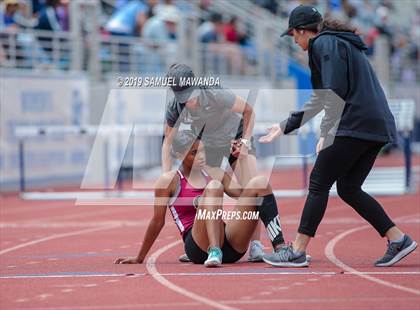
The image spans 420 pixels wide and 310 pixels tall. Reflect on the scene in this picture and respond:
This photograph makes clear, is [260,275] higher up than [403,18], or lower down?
higher up

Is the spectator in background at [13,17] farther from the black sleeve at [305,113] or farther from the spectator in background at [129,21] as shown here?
the black sleeve at [305,113]

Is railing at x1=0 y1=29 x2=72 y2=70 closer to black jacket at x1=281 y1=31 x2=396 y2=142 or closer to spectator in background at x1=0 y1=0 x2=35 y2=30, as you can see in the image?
spectator in background at x1=0 y1=0 x2=35 y2=30

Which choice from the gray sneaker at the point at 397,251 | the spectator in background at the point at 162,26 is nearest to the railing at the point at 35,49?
the spectator in background at the point at 162,26

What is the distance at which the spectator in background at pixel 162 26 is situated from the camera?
73.6 feet

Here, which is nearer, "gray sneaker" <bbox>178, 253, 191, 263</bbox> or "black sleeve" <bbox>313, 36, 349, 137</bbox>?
"black sleeve" <bbox>313, 36, 349, 137</bbox>

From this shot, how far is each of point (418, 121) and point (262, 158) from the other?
27.4 feet

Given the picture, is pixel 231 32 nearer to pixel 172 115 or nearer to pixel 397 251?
pixel 172 115

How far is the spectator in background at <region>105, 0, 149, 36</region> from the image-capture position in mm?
21734

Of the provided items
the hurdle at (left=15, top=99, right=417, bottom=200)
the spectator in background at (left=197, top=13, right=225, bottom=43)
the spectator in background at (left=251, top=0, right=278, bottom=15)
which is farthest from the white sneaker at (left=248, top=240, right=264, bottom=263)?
the spectator in background at (left=251, top=0, right=278, bottom=15)

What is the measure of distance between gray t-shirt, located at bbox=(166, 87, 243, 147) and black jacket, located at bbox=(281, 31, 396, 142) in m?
0.95

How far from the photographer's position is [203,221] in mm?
7941

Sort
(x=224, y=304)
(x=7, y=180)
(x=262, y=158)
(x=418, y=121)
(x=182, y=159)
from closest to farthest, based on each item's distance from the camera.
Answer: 1. (x=224, y=304)
2. (x=182, y=159)
3. (x=7, y=180)
4. (x=262, y=158)
5. (x=418, y=121)

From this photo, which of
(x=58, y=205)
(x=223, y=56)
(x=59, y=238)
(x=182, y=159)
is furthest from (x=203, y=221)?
(x=223, y=56)

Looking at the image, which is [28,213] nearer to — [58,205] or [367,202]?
[58,205]
